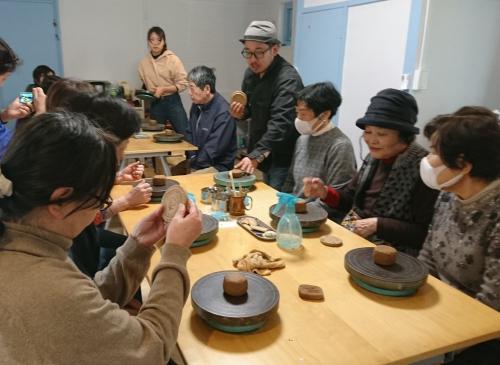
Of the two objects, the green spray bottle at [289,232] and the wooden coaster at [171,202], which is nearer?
the wooden coaster at [171,202]

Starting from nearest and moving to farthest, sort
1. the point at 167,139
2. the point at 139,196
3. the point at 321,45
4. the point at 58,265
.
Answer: the point at 58,265 < the point at 139,196 < the point at 167,139 < the point at 321,45

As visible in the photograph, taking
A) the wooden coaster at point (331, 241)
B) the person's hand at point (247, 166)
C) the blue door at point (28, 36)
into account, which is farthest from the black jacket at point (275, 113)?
the blue door at point (28, 36)

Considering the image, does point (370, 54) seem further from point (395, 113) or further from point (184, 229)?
point (184, 229)

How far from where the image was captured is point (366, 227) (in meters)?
1.86

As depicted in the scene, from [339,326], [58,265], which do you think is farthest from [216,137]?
[58,265]

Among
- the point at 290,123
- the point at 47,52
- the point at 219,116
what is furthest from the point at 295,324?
the point at 47,52

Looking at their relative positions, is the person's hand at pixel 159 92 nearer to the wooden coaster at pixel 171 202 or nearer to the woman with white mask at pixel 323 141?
the woman with white mask at pixel 323 141

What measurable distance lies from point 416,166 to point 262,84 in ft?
4.71

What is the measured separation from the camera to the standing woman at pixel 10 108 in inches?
85.1

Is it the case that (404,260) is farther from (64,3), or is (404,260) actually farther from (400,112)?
(64,3)

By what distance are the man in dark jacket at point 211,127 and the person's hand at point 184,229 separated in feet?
7.11

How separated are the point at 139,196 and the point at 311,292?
108cm

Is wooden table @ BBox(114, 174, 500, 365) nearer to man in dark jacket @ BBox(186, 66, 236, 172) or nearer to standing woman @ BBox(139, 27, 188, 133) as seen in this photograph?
man in dark jacket @ BBox(186, 66, 236, 172)

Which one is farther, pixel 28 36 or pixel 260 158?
pixel 28 36
